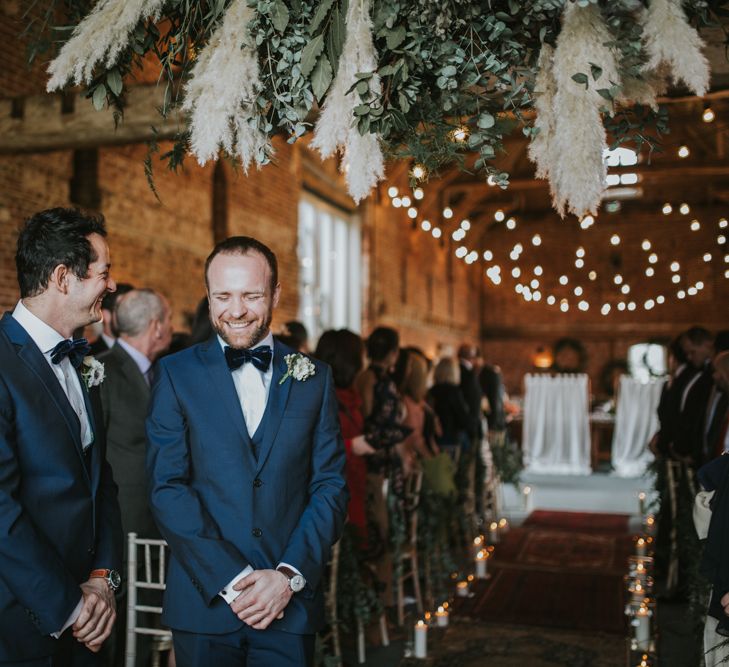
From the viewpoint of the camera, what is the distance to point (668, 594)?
18.4ft

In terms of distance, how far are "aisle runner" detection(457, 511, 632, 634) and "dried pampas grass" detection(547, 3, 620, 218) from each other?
12.6 ft

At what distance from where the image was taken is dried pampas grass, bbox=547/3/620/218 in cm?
177

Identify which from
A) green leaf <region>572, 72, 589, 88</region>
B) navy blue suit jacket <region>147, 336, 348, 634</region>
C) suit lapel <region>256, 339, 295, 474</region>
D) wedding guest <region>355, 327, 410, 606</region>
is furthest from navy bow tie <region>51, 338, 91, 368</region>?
wedding guest <region>355, 327, 410, 606</region>

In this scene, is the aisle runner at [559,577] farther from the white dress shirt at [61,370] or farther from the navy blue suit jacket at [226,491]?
the white dress shirt at [61,370]

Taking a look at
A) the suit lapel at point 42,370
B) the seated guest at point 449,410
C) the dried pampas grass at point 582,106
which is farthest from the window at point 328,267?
the dried pampas grass at point 582,106

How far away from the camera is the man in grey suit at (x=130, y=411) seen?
333 centimetres

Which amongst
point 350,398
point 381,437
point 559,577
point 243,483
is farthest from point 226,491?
point 559,577

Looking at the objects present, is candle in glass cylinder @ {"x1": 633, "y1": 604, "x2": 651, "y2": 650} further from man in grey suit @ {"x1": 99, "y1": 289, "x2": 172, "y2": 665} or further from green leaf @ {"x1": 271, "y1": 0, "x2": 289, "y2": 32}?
green leaf @ {"x1": 271, "y1": 0, "x2": 289, "y2": 32}

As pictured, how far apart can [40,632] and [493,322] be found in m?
20.3

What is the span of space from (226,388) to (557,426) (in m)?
11.7

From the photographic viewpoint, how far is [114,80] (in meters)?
2.20

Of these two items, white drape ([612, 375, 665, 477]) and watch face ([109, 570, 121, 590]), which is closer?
watch face ([109, 570, 121, 590])

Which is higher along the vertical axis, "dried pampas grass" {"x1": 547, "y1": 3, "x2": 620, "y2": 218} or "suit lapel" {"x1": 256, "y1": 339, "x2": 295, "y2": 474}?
"dried pampas grass" {"x1": 547, "y1": 3, "x2": 620, "y2": 218}

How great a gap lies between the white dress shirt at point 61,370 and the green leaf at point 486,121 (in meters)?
1.18
